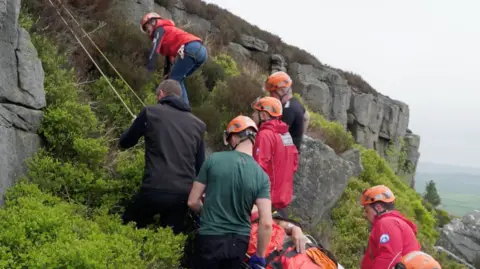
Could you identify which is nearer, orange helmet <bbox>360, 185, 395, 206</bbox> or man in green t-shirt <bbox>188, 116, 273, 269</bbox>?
man in green t-shirt <bbox>188, 116, 273, 269</bbox>

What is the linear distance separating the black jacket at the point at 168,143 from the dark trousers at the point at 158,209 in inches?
2.6

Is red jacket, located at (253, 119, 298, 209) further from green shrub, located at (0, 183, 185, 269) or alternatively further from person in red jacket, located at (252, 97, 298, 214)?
green shrub, located at (0, 183, 185, 269)

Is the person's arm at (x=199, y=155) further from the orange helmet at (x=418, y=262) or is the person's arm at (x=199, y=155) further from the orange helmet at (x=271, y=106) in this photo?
the orange helmet at (x=418, y=262)

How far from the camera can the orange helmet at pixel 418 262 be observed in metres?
3.84

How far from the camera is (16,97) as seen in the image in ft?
16.2

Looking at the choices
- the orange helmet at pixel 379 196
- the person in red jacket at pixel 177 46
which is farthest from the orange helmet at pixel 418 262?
the person in red jacket at pixel 177 46

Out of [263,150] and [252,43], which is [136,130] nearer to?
[263,150]

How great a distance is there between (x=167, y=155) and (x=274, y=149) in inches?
54.3

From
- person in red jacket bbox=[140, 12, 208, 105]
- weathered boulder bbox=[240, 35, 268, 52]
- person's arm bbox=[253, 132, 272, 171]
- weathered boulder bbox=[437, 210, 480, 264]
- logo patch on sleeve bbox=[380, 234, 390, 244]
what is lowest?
weathered boulder bbox=[437, 210, 480, 264]

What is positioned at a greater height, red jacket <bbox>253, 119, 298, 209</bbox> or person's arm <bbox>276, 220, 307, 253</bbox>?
red jacket <bbox>253, 119, 298, 209</bbox>

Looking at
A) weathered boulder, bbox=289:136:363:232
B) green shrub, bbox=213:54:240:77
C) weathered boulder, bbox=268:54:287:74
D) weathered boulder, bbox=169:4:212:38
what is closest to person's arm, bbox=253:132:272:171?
weathered boulder, bbox=289:136:363:232

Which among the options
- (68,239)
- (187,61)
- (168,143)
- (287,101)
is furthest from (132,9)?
(68,239)

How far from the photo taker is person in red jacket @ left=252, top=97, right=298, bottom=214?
202 inches

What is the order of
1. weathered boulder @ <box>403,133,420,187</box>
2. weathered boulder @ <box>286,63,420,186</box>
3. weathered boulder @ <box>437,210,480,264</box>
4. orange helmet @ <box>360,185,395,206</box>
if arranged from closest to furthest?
orange helmet @ <box>360,185,395,206</box> < weathered boulder @ <box>437,210,480,264</box> < weathered boulder @ <box>286,63,420,186</box> < weathered boulder @ <box>403,133,420,187</box>
